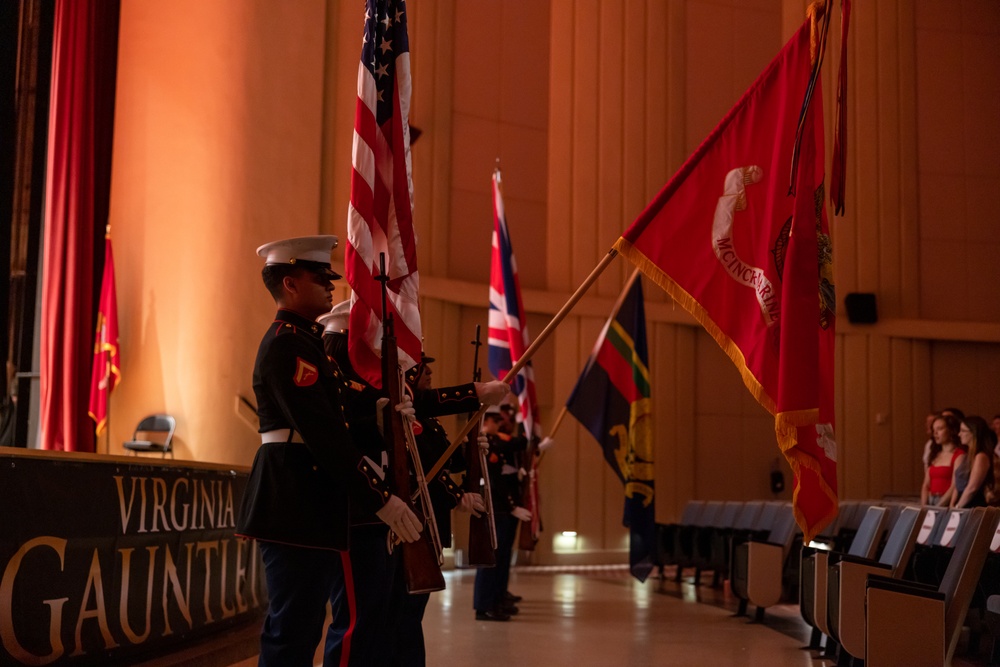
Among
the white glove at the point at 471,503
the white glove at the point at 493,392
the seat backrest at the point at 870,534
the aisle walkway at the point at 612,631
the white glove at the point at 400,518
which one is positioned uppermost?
the white glove at the point at 493,392

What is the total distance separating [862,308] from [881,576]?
11.1 metres

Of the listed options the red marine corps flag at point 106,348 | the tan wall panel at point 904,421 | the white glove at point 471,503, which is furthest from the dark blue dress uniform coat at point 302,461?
the tan wall panel at point 904,421

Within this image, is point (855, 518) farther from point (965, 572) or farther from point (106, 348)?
point (106, 348)

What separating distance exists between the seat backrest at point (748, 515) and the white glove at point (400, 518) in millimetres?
6816

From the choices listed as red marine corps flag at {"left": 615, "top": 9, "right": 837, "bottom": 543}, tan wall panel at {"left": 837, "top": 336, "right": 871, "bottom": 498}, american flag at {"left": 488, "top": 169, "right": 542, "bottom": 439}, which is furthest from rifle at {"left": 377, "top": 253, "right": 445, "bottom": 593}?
tan wall panel at {"left": 837, "top": 336, "right": 871, "bottom": 498}

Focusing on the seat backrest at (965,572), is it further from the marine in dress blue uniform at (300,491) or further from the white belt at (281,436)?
the white belt at (281,436)

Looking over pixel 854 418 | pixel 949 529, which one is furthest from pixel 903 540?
pixel 854 418

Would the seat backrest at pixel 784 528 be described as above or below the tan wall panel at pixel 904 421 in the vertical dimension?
below

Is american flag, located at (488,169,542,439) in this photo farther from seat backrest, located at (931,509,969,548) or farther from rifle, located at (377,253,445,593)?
rifle, located at (377,253,445,593)

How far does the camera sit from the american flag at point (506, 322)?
886 centimetres

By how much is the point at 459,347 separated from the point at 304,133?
3378 mm

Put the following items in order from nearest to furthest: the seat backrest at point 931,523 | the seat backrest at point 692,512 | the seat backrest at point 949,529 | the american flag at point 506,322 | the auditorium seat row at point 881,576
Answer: the auditorium seat row at point 881,576
the seat backrest at point 949,529
the seat backrest at point 931,523
the american flag at point 506,322
the seat backrest at point 692,512

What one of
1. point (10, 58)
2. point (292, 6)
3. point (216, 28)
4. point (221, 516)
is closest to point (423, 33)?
point (292, 6)

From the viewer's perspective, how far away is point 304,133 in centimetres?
1030
